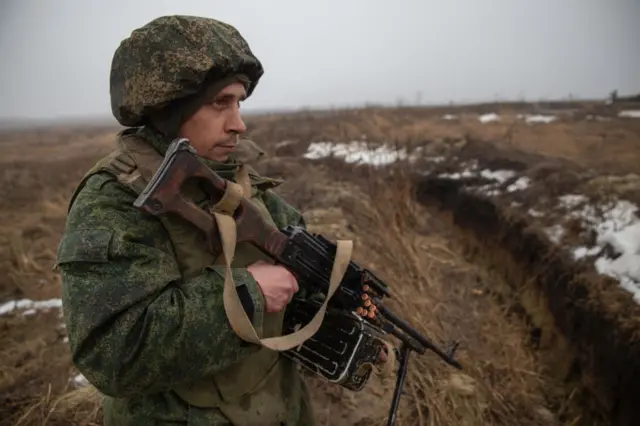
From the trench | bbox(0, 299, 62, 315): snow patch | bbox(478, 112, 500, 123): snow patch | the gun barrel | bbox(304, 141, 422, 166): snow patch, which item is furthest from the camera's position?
bbox(478, 112, 500, 123): snow patch

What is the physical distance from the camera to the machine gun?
1357 millimetres

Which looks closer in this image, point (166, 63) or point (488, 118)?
point (166, 63)

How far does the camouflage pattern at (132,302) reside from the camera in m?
1.10

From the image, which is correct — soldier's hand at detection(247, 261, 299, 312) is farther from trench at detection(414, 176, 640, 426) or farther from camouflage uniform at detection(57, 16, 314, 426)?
trench at detection(414, 176, 640, 426)

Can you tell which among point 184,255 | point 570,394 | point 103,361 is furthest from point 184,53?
point 570,394

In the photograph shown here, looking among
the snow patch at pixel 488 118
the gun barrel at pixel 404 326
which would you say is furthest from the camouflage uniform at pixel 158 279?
the snow patch at pixel 488 118

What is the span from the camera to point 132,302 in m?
1.11

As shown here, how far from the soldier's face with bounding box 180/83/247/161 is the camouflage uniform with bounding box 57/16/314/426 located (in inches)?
1.4

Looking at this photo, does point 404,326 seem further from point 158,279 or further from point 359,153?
point 359,153

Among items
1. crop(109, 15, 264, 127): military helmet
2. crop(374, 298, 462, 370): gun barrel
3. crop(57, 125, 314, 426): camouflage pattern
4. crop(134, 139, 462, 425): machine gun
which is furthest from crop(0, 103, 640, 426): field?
crop(109, 15, 264, 127): military helmet

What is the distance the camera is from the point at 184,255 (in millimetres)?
1305

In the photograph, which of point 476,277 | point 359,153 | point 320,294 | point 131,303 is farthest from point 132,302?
point 359,153

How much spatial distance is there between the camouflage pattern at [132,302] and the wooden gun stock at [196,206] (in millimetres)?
98

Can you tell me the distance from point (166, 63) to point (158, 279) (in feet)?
2.07
